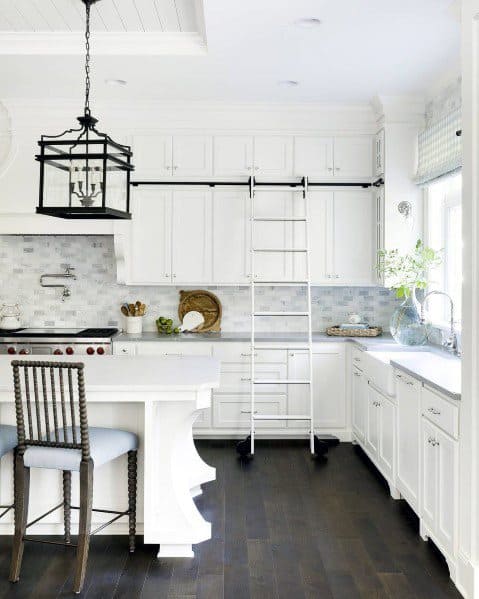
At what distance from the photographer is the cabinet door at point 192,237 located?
5.65 meters

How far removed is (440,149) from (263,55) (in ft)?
4.86

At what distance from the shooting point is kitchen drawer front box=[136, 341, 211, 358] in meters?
5.44

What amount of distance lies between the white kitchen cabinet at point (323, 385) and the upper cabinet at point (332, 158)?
1488 mm

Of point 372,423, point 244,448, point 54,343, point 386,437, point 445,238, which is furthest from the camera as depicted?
point 54,343

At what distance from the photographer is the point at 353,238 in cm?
567

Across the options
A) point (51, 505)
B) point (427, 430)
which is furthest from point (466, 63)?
point (51, 505)

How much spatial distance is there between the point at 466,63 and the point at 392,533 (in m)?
2.43

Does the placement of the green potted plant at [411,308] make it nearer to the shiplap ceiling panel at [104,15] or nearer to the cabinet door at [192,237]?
the cabinet door at [192,237]

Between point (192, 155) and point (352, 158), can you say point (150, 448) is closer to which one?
point (192, 155)

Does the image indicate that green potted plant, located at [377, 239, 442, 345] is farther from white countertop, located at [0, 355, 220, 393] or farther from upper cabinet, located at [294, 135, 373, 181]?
white countertop, located at [0, 355, 220, 393]

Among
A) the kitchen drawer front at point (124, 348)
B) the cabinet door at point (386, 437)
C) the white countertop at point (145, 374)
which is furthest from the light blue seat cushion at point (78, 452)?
the kitchen drawer front at point (124, 348)

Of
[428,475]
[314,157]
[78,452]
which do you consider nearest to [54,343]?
[78,452]

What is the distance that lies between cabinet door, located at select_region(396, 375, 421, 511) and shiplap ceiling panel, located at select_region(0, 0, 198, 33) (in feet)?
8.56

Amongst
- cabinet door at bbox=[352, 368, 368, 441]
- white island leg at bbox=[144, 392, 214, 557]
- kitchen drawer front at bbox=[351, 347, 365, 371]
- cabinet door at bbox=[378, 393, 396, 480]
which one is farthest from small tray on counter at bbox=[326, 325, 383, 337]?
white island leg at bbox=[144, 392, 214, 557]
